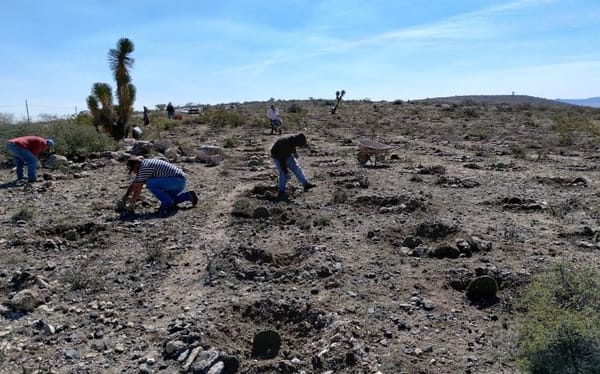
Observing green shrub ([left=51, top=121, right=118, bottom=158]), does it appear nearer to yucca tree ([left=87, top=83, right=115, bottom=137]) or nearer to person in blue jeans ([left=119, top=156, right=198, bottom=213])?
yucca tree ([left=87, top=83, right=115, bottom=137])

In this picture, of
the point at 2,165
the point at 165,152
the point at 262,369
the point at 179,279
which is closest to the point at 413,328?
the point at 262,369

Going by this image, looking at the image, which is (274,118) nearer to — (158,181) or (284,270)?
(158,181)

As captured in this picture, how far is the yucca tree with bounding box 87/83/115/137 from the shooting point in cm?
Result: 2006

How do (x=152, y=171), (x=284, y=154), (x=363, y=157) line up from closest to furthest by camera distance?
(x=152, y=171), (x=284, y=154), (x=363, y=157)

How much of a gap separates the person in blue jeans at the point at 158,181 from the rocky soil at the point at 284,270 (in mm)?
294

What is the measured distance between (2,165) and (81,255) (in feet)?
30.1

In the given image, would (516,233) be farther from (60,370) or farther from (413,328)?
(60,370)

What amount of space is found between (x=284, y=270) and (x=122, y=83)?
16.3 m

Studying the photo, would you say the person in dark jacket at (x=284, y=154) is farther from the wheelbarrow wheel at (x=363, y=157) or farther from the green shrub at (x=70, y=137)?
the green shrub at (x=70, y=137)

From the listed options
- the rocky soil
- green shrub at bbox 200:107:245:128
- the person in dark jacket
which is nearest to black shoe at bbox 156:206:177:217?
the rocky soil

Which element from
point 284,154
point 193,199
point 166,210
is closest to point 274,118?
point 284,154

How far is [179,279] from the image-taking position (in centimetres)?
631

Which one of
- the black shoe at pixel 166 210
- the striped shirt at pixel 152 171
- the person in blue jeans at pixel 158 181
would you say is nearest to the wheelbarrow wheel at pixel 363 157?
the person in blue jeans at pixel 158 181

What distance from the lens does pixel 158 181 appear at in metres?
9.05
